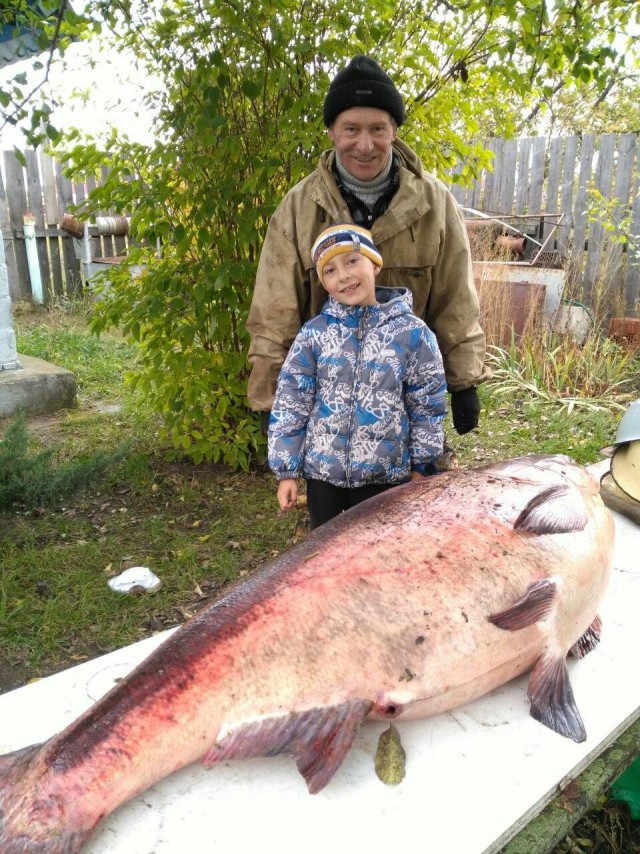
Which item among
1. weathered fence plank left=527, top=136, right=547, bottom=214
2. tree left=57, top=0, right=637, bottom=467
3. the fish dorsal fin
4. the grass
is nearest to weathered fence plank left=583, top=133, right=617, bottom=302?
weathered fence plank left=527, top=136, right=547, bottom=214

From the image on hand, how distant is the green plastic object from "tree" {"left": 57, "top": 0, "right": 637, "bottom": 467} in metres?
2.60

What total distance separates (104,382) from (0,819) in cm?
607

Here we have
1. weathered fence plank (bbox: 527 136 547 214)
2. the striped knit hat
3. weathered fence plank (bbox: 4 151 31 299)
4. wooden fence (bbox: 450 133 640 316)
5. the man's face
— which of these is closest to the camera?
the striped knit hat

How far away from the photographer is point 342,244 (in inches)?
85.3

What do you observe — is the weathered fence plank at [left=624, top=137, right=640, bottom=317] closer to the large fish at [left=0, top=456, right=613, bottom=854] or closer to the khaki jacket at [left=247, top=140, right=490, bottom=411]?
the khaki jacket at [left=247, top=140, right=490, bottom=411]

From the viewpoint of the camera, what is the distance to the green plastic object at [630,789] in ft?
8.59

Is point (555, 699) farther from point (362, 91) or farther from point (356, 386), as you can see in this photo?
point (362, 91)

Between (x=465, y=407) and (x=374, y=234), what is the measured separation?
0.82 meters

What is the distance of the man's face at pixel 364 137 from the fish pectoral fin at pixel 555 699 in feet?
5.63

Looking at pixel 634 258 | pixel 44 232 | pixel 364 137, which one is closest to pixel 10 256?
pixel 44 232

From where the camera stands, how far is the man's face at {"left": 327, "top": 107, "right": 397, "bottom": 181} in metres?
2.38

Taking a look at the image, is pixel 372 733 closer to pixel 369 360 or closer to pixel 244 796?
pixel 244 796

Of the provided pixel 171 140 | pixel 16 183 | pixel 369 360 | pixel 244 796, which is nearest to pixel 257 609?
pixel 244 796

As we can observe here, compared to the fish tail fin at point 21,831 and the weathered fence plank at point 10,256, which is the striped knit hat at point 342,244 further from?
the weathered fence plank at point 10,256
